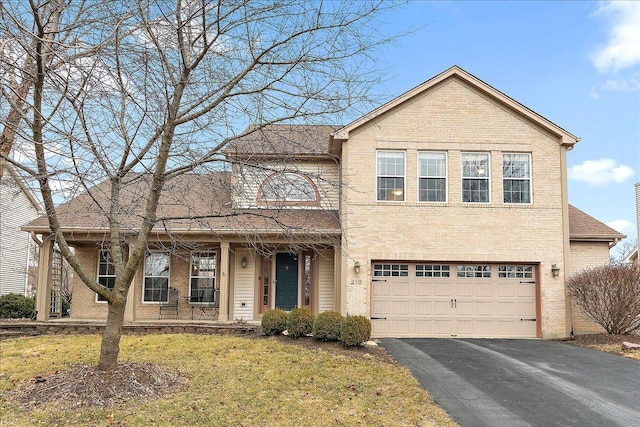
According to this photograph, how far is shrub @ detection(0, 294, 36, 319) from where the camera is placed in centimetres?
1603

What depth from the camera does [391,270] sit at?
13969 mm

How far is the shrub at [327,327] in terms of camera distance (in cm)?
1102

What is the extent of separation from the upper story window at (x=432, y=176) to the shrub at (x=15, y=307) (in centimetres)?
1302

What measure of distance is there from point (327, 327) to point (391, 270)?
3.57 metres

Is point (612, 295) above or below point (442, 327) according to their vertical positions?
above

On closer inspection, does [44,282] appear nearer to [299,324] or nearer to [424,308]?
[299,324]

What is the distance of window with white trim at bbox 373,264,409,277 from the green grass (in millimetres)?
4061

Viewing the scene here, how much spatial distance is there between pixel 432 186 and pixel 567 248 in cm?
412

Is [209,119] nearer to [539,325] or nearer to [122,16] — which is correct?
[122,16]

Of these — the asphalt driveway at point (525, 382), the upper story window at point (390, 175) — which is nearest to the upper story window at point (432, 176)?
the upper story window at point (390, 175)

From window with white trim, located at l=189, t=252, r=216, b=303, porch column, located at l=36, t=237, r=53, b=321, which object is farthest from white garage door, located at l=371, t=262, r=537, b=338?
porch column, located at l=36, t=237, r=53, b=321

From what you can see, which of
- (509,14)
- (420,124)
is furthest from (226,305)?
(509,14)

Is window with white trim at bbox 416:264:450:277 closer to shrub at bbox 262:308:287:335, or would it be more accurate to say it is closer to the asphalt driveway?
the asphalt driveway

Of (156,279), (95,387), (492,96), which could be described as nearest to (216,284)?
(156,279)
